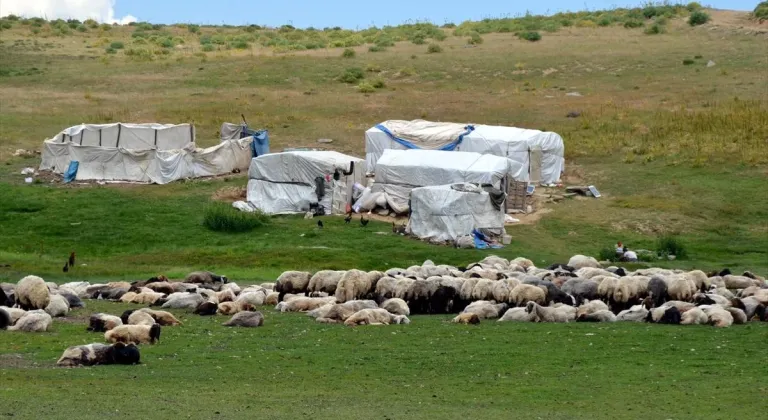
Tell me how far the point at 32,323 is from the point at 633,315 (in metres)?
10.7

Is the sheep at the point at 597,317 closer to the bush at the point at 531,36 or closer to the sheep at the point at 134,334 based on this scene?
the sheep at the point at 134,334

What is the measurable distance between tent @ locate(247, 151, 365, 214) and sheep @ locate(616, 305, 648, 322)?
20.4m

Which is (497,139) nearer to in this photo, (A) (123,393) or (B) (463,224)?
(B) (463,224)

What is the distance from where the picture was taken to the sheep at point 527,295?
24266 mm

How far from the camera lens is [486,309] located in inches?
923

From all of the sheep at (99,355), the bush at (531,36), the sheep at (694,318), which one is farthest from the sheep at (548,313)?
the bush at (531,36)

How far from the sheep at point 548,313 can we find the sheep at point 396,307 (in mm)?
2332

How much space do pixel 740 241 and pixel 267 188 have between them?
632 inches

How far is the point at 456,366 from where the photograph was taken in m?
17.9

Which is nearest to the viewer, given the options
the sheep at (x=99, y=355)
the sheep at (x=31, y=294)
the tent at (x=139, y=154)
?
the sheep at (x=99, y=355)

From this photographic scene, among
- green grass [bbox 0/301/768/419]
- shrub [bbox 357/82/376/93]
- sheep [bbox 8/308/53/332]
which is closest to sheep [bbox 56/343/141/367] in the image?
green grass [bbox 0/301/768/419]

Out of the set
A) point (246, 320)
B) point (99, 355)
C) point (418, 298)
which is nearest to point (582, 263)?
point (418, 298)

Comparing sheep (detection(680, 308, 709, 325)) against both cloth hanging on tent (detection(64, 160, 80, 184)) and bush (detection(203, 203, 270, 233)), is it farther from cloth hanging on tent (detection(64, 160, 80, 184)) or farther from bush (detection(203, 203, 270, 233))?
cloth hanging on tent (detection(64, 160, 80, 184))

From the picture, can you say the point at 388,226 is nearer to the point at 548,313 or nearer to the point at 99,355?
the point at 548,313
